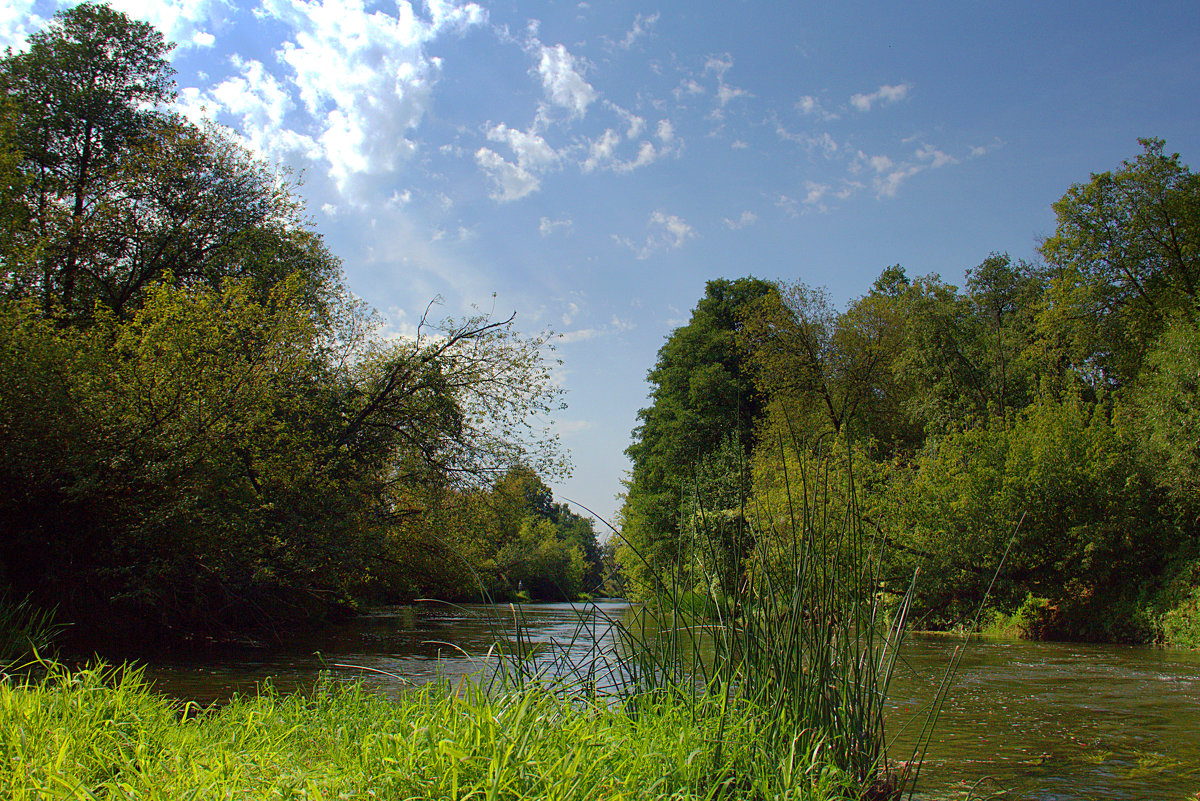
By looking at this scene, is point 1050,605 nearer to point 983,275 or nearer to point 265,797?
point 983,275

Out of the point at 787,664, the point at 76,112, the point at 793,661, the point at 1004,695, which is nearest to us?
the point at 787,664

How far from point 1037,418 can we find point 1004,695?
1299cm

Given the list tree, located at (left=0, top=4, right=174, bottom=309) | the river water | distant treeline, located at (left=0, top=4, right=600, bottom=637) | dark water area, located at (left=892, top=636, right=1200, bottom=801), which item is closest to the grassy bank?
the river water

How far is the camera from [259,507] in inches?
482

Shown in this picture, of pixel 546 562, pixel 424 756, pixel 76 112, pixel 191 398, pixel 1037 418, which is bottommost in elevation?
pixel 546 562

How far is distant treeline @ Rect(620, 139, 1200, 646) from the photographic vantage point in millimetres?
17000

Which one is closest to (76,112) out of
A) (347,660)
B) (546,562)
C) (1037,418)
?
(347,660)

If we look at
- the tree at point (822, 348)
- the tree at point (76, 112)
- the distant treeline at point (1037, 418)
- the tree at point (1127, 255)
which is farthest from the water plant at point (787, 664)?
the tree at point (822, 348)

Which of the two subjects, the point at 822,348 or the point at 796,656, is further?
the point at 822,348

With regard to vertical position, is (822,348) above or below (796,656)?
above

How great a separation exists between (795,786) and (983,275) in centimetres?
3169

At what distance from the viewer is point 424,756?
2480 mm

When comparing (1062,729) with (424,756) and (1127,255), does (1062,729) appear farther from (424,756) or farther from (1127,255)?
(1127,255)

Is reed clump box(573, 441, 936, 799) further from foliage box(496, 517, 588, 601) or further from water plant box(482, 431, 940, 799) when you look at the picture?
foliage box(496, 517, 588, 601)
